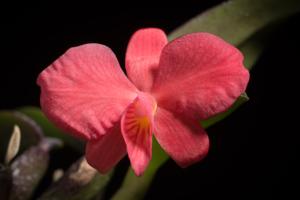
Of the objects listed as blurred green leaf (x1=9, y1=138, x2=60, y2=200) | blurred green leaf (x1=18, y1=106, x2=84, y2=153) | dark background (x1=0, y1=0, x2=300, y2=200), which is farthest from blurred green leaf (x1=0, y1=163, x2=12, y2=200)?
dark background (x1=0, y1=0, x2=300, y2=200)

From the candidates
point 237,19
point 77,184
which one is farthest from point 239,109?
point 77,184

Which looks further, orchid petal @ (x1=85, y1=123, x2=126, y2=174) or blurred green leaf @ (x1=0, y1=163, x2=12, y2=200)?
blurred green leaf @ (x1=0, y1=163, x2=12, y2=200)

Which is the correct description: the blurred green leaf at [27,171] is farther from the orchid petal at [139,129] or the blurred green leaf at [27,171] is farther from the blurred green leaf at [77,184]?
the orchid petal at [139,129]

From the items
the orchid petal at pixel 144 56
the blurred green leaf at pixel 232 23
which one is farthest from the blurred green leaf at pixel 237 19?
the orchid petal at pixel 144 56

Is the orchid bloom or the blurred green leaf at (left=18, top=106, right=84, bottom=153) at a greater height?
the orchid bloom

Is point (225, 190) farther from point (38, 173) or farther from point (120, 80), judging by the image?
point (120, 80)

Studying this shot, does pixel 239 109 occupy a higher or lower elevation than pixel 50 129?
lower

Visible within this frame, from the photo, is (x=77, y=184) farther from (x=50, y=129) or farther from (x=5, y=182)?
(x=50, y=129)

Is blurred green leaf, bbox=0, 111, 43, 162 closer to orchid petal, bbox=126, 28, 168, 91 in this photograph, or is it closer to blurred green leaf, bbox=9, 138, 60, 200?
blurred green leaf, bbox=9, 138, 60, 200
